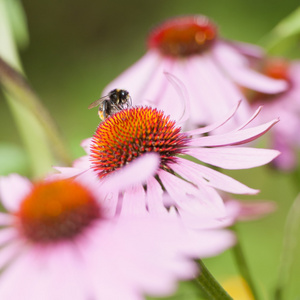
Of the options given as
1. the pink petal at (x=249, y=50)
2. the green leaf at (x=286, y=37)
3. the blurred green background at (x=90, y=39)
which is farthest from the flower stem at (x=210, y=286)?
the blurred green background at (x=90, y=39)

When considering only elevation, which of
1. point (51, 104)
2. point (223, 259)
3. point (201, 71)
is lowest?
point (223, 259)

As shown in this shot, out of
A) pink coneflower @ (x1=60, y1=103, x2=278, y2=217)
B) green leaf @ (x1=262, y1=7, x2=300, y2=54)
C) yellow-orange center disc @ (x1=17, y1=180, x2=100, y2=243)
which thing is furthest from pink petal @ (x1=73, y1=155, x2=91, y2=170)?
green leaf @ (x1=262, y1=7, x2=300, y2=54)

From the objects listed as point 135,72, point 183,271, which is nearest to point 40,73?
point 135,72

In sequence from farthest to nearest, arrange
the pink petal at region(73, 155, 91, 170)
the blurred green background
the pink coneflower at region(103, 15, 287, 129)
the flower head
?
the blurred green background
the flower head
the pink coneflower at region(103, 15, 287, 129)
the pink petal at region(73, 155, 91, 170)

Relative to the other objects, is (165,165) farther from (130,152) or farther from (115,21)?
(115,21)

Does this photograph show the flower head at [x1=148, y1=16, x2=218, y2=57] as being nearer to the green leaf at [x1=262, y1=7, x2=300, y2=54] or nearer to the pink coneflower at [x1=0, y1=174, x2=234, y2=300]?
the green leaf at [x1=262, y1=7, x2=300, y2=54]
